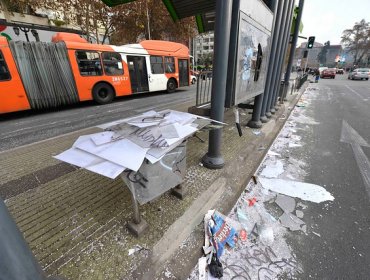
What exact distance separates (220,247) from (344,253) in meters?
1.20

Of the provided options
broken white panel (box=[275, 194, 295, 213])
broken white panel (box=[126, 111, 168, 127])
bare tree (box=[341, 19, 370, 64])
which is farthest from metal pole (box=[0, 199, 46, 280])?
bare tree (box=[341, 19, 370, 64])

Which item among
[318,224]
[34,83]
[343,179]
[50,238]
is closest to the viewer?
[50,238]

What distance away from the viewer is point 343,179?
9.98 feet

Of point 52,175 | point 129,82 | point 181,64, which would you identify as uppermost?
point 181,64

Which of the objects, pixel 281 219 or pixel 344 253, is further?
pixel 281 219

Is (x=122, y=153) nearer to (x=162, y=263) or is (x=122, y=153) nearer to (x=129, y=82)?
(x=162, y=263)

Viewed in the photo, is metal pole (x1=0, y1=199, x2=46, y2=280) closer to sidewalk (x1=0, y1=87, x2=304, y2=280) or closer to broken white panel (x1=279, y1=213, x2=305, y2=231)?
sidewalk (x1=0, y1=87, x2=304, y2=280)

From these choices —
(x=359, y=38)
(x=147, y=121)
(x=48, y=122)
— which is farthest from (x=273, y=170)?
(x=359, y=38)

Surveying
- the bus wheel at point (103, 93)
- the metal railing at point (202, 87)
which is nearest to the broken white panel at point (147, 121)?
the metal railing at point (202, 87)

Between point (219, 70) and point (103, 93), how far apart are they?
7.77 metres

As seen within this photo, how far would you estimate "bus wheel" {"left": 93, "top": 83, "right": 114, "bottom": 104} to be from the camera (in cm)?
844

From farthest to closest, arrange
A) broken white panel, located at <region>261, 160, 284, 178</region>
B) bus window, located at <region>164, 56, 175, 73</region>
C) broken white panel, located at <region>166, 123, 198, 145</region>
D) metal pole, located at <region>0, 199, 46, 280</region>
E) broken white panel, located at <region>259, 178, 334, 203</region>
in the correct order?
bus window, located at <region>164, 56, 175, 73</region> → broken white panel, located at <region>261, 160, 284, 178</region> → broken white panel, located at <region>259, 178, 334, 203</region> → broken white panel, located at <region>166, 123, 198, 145</region> → metal pole, located at <region>0, 199, 46, 280</region>

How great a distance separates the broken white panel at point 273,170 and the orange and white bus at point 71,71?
306 inches

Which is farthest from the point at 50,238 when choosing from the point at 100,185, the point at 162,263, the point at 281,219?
the point at 281,219
